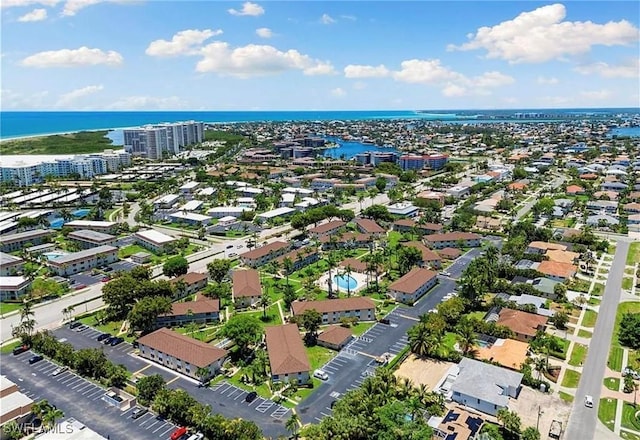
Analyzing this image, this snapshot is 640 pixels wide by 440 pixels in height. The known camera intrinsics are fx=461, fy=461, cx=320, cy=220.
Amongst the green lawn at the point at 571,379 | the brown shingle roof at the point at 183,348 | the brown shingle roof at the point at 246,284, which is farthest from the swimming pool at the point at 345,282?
the green lawn at the point at 571,379

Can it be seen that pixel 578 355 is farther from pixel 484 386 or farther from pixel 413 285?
pixel 413 285

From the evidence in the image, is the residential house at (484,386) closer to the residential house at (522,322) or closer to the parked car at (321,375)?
the residential house at (522,322)

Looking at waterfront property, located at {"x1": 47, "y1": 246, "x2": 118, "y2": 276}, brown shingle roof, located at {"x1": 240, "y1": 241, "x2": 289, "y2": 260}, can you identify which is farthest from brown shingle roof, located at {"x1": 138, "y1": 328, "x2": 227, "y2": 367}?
waterfront property, located at {"x1": 47, "y1": 246, "x2": 118, "y2": 276}

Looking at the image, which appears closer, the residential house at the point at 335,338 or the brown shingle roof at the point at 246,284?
the residential house at the point at 335,338

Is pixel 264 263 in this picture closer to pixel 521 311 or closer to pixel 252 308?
pixel 252 308

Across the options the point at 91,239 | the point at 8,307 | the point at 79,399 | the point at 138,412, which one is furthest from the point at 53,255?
the point at 138,412
